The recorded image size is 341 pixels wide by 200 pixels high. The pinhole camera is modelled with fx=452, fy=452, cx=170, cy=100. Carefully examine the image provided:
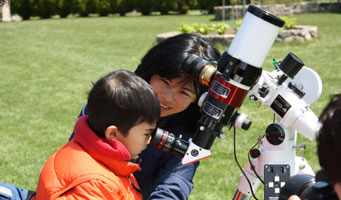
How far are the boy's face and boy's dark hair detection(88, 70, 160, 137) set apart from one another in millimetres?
21

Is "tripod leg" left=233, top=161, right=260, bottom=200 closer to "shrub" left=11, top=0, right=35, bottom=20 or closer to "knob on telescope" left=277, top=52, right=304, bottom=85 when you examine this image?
"knob on telescope" left=277, top=52, right=304, bottom=85

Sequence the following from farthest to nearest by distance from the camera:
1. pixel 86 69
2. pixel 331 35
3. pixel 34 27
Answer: pixel 34 27, pixel 331 35, pixel 86 69

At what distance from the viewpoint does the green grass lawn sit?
177 inches

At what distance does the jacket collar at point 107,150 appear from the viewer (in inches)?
76.9

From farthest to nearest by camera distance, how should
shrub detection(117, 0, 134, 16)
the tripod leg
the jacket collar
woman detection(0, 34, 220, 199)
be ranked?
shrub detection(117, 0, 134, 16), woman detection(0, 34, 220, 199), the tripod leg, the jacket collar

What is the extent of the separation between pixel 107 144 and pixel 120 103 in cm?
19

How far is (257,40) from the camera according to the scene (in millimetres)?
1676

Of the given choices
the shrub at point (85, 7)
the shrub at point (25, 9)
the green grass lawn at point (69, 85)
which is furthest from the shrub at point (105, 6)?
the green grass lawn at point (69, 85)

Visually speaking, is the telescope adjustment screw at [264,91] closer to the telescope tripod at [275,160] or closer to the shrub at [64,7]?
the telescope tripod at [275,160]

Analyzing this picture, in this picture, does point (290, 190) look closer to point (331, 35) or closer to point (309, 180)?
point (309, 180)

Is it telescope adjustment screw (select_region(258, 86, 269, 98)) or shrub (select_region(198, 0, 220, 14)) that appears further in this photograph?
shrub (select_region(198, 0, 220, 14))

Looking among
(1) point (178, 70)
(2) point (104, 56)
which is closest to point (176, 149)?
(1) point (178, 70)

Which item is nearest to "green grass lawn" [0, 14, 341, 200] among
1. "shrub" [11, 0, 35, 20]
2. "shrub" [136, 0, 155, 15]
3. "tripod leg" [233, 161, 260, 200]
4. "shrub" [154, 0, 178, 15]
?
"tripod leg" [233, 161, 260, 200]

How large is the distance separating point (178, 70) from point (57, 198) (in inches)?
36.6
